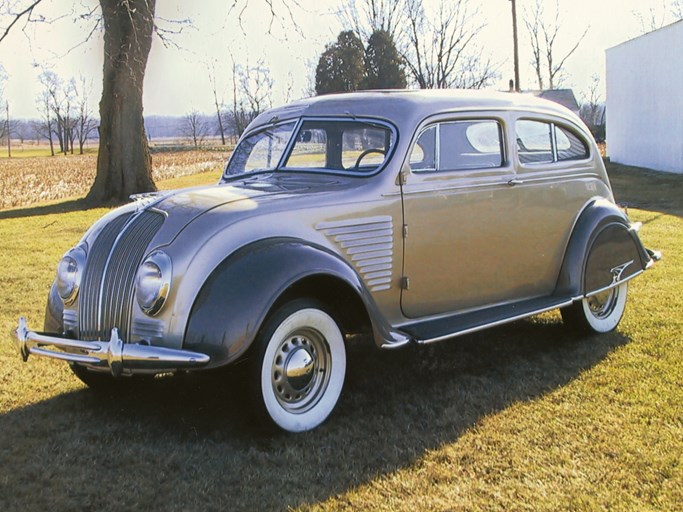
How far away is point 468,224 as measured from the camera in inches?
193

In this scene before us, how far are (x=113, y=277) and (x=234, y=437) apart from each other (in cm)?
108

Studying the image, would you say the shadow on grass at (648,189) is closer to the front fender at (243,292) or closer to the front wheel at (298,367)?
the front wheel at (298,367)

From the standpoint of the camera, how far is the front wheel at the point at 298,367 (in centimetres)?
378

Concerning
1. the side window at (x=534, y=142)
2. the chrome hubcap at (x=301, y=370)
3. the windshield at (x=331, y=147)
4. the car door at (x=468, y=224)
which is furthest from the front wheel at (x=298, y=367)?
the side window at (x=534, y=142)

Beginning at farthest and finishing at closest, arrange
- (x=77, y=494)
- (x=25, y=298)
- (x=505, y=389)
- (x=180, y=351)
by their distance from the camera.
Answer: (x=25, y=298), (x=505, y=389), (x=180, y=351), (x=77, y=494)

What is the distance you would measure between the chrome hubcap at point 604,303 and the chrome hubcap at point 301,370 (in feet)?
9.03

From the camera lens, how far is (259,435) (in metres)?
3.93

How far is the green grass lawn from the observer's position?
132 inches

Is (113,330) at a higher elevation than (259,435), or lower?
higher

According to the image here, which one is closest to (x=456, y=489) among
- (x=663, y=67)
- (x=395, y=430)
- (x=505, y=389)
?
(x=395, y=430)

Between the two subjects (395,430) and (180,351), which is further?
(395,430)

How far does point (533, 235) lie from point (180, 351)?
285 centimetres

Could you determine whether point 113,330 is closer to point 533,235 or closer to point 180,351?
point 180,351

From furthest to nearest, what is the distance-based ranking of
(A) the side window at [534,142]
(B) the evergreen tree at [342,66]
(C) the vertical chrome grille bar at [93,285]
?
1. (B) the evergreen tree at [342,66]
2. (A) the side window at [534,142]
3. (C) the vertical chrome grille bar at [93,285]
